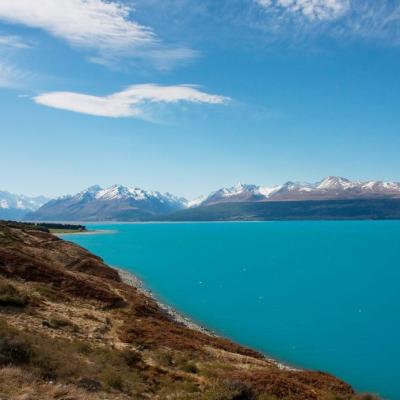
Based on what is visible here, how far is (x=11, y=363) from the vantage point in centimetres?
1814

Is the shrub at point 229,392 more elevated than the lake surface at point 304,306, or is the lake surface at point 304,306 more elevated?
the shrub at point 229,392

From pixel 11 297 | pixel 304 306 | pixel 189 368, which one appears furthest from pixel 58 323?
pixel 304 306

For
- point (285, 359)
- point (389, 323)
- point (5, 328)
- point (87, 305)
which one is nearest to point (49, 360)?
point (5, 328)

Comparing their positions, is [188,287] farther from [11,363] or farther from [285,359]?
[11,363]

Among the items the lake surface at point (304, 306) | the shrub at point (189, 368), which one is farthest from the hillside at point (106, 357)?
the lake surface at point (304, 306)

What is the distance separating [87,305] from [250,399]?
22.3 metres

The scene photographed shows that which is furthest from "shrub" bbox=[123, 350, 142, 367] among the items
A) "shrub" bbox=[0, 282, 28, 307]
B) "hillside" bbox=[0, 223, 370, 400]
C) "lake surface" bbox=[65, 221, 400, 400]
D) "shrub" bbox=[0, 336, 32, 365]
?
"lake surface" bbox=[65, 221, 400, 400]

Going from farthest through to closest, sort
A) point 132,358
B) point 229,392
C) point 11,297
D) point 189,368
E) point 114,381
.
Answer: point 11,297 < point 189,368 < point 132,358 < point 229,392 < point 114,381

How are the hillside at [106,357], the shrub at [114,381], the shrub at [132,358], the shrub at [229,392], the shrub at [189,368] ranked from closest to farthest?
the hillside at [106,357]
the shrub at [229,392]
the shrub at [114,381]
the shrub at [132,358]
the shrub at [189,368]

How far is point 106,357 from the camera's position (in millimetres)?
23641

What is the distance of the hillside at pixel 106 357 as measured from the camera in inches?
723

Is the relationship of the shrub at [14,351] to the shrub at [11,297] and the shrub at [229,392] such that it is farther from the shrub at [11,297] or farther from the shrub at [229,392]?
the shrub at [11,297]

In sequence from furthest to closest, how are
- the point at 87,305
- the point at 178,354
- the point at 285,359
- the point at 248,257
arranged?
the point at 248,257
the point at 285,359
the point at 87,305
the point at 178,354

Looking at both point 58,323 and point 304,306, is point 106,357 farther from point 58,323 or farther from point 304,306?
point 304,306
